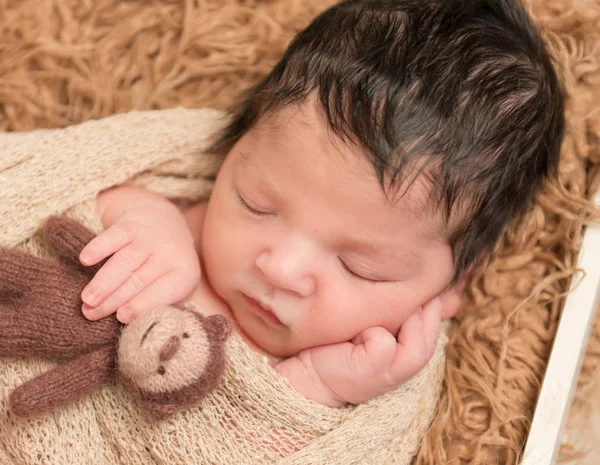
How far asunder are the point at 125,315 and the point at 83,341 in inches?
3.0

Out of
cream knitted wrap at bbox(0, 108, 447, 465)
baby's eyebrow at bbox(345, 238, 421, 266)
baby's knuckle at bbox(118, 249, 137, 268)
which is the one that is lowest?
cream knitted wrap at bbox(0, 108, 447, 465)

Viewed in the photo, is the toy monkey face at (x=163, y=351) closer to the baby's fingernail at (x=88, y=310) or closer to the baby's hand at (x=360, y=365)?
the baby's fingernail at (x=88, y=310)

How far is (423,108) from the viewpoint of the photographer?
122cm

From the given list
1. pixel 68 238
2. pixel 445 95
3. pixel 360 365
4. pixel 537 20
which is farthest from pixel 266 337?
pixel 537 20

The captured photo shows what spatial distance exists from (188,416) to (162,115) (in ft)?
2.11

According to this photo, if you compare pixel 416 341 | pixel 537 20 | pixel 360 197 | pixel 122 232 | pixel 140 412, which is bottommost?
pixel 140 412

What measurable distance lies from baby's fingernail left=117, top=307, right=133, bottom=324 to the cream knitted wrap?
111 millimetres

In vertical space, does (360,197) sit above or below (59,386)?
above

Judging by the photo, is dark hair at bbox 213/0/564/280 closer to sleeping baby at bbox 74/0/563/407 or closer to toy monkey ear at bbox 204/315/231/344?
sleeping baby at bbox 74/0/563/407

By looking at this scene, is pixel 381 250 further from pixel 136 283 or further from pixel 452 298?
pixel 136 283

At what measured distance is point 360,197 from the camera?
1.22 metres

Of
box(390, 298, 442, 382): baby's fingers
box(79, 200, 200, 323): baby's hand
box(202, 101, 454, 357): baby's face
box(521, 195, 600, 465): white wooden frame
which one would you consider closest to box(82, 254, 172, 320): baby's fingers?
box(79, 200, 200, 323): baby's hand

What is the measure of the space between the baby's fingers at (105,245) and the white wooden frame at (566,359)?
81 centimetres

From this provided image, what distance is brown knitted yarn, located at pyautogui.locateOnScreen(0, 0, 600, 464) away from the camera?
57.5 inches
